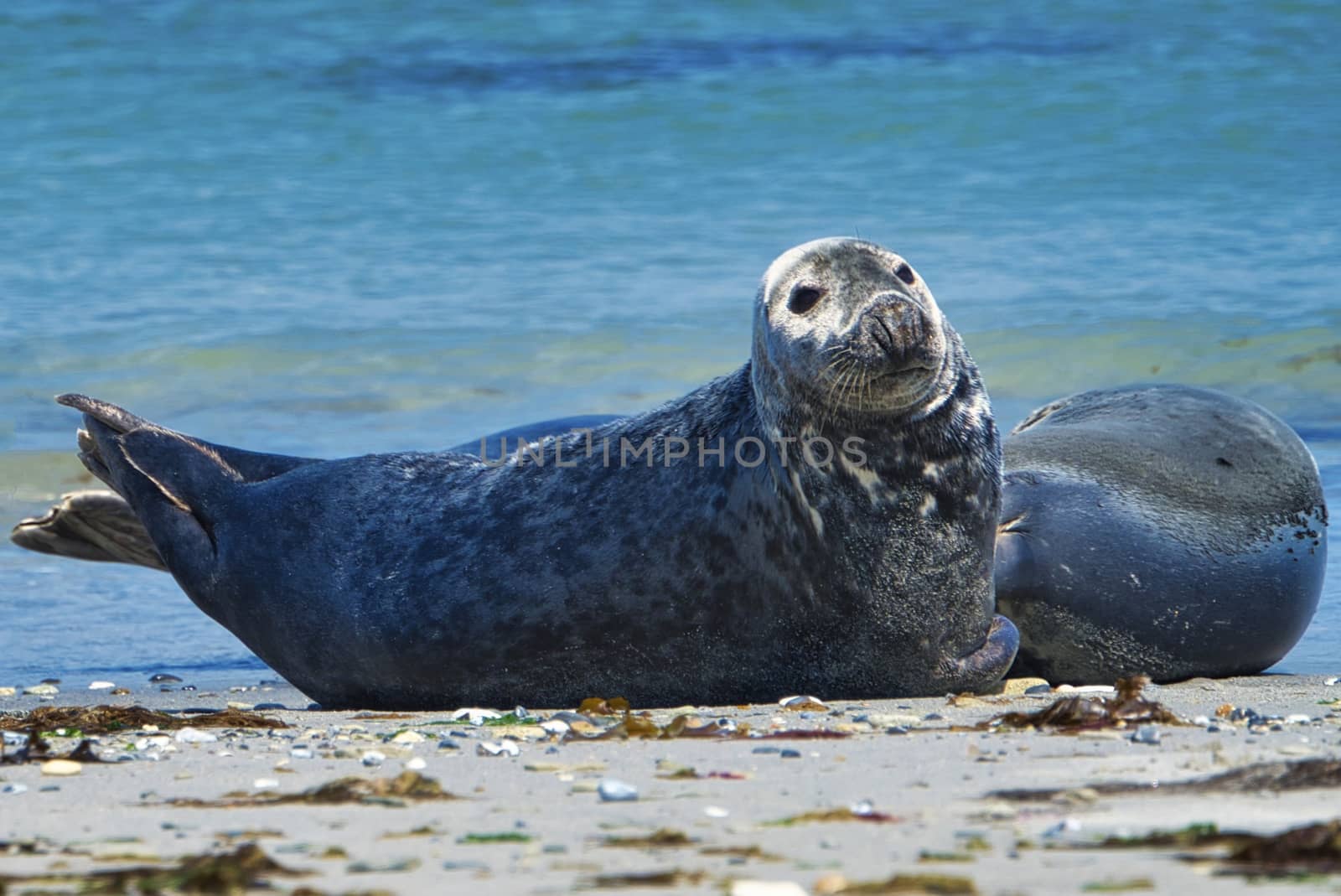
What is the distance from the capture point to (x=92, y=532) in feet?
22.0

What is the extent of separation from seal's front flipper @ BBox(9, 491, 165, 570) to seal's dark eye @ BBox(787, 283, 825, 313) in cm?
245

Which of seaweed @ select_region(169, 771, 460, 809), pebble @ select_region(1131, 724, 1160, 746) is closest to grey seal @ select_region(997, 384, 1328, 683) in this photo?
pebble @ select_region(1131, 724, 1160, 746)

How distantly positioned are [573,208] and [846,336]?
43.7 ft

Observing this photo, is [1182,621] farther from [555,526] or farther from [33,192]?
[33,192]

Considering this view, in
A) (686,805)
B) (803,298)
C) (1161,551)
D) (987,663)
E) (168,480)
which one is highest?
(803,298)

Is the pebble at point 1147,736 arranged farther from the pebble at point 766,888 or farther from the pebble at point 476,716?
the pebble at point 476,716

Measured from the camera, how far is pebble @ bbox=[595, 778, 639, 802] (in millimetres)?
3320

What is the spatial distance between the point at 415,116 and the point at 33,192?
14.1 feet

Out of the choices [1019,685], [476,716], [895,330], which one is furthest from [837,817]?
[1019,685]

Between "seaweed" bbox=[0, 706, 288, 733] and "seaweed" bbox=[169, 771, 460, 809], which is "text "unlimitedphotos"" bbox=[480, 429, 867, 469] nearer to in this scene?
"seaweed" bbox=[0, 706, 288, 733]

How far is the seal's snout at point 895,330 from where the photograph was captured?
4.98 metres

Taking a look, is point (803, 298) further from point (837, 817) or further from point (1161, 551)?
point (837, 817)

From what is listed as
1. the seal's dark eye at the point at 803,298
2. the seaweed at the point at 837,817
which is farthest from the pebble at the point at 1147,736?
the seal's dark eye at the point at 803,298

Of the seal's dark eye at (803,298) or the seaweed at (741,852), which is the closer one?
the seaweed at (741,852)
